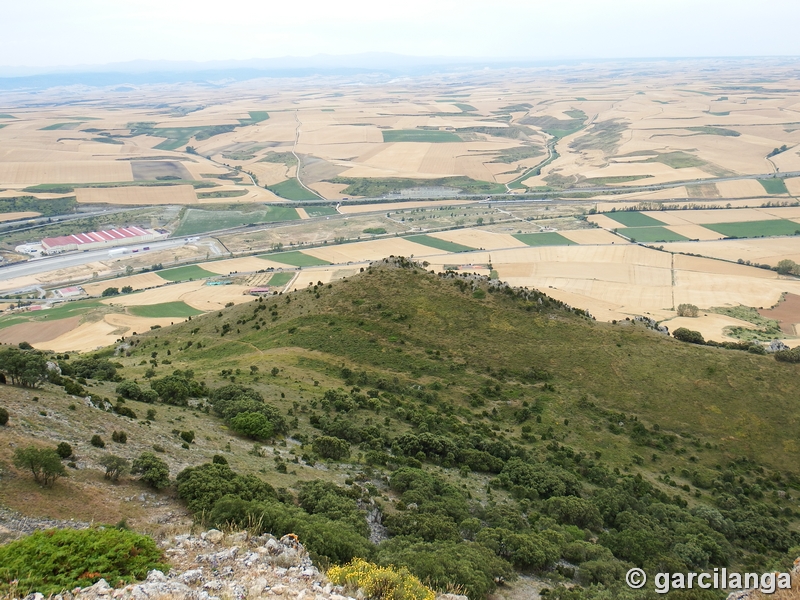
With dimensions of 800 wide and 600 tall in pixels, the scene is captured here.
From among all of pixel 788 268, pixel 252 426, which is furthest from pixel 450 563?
pixel 788 268

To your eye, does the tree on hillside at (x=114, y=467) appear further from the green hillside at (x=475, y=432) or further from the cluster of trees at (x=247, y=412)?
the cluster of trees at (x=247, y=412)

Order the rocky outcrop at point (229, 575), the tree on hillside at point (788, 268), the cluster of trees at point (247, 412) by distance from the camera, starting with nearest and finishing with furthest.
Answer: the rocky outcrop at point (229, 575), the cluster of trees at point (247, 412), the tree on hillside at point (788, 268)

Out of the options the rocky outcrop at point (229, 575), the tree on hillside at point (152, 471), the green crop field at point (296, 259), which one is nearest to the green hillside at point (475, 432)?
the tree on hillside at point (152, 471)

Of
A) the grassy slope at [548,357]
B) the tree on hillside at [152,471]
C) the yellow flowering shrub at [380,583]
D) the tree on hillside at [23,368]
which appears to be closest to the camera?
the yellow flowering shrub at [380,583]

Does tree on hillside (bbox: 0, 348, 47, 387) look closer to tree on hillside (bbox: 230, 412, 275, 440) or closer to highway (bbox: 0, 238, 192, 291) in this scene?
tree on hillside (bbox: 230, 412, 275, 440)

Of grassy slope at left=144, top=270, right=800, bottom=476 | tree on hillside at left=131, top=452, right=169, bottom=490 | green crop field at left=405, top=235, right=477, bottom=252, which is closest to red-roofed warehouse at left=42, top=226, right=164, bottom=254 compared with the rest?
green crop field at left=405, top=235, right=477, bottom=252

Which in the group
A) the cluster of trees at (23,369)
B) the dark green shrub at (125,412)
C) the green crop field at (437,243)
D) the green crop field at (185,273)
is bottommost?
the green crop field at (185,273)

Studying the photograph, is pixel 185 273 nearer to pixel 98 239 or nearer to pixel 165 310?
pixel 165 310
